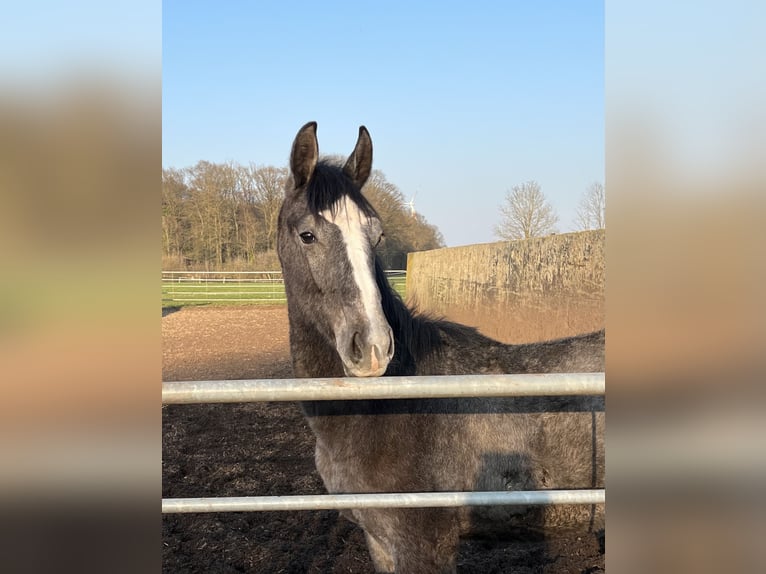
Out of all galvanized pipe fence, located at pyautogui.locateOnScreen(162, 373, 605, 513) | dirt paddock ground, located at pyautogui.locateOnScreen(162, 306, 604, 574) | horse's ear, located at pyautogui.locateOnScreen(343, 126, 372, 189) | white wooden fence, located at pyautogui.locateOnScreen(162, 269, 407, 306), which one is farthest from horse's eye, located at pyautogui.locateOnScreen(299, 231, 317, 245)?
white wooden fence, located at pyautogui.locateOnScreen(162, 269, 407, 306)

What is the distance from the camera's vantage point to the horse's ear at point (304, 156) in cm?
232

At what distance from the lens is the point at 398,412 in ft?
7.44

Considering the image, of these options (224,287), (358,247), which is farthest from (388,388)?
(224,287)

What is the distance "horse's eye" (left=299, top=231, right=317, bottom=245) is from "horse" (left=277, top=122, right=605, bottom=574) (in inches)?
0.4

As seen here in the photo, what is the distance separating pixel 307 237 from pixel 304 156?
452 mm

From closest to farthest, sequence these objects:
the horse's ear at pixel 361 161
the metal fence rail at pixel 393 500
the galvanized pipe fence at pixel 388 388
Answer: the galvanized pipe fence at pixel 388 388
the metal fence rail at pixel 393 500
the horse's ear at pixel 361 161

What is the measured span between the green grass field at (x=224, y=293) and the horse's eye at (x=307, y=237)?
1667 centimetres

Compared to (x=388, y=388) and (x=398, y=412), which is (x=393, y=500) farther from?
(x=398, y=412)

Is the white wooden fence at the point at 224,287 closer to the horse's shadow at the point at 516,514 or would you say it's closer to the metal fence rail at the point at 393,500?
the horse's shadow at the point at 516,514


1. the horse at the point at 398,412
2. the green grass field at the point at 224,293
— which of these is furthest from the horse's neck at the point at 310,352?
the green grass field at the point at 224,293

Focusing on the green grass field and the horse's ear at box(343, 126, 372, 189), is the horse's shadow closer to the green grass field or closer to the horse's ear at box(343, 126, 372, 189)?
the horse's ear at box(343, 126, 372, 189)
